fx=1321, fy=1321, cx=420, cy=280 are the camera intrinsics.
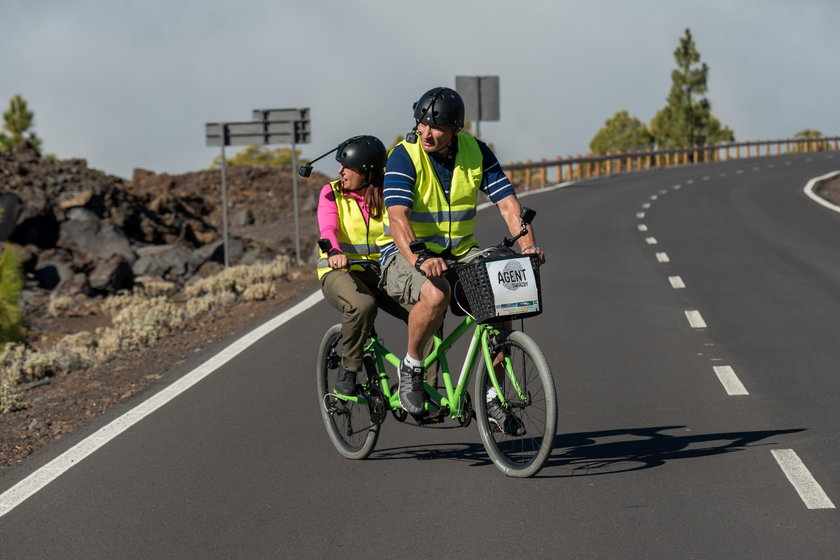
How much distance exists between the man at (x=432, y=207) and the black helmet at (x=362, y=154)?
0.42 meters

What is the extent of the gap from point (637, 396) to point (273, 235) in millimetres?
30948

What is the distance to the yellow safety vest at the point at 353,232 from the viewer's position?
22.7ft

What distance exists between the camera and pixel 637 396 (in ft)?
28.5

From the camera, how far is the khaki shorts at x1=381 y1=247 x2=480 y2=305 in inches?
249

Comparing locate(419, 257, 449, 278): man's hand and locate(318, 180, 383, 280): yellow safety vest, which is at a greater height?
locate(318, 180, 383, 280): yellow safety vest

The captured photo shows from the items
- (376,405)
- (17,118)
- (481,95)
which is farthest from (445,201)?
(17,118)

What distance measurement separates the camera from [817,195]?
1330 inches

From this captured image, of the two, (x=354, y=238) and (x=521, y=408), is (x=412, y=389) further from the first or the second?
(x=354, y=238)

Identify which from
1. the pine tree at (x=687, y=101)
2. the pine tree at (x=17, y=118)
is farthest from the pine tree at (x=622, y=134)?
the pine tree at (x=17, y=118)

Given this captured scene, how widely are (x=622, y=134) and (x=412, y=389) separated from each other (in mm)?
129252

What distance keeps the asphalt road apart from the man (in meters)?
0.64

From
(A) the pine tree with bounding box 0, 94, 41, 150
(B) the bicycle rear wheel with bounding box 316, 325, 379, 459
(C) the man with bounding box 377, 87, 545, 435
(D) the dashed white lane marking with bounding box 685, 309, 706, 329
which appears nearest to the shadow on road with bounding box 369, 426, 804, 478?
(B) the bicycle rear wheel with bounding box 316, 325, 379, 459

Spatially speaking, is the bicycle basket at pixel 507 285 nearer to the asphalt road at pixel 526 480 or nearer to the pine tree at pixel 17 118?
the asphalt road at pixel 526 480

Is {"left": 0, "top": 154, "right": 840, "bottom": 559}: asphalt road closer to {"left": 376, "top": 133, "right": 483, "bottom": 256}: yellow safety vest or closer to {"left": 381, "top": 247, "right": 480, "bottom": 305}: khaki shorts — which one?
{"left": 381, "top": 247, "right": 480, "bottom": 305}: khaki shorts
